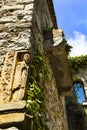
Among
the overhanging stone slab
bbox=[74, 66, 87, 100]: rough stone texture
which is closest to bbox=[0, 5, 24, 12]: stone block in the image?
the overhanging stone slab

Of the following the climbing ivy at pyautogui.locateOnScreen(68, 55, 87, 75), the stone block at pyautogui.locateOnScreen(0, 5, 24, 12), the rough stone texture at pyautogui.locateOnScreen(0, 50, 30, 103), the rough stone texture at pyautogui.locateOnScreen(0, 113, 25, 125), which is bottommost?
the rough stone texture at pyautogui.locateOnScreen(0, 113, 25, 125)

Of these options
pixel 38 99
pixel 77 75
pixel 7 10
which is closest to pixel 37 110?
pixel 38 99

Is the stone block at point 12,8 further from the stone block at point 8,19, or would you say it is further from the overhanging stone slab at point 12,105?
the overhanging stone slab at point 12,105

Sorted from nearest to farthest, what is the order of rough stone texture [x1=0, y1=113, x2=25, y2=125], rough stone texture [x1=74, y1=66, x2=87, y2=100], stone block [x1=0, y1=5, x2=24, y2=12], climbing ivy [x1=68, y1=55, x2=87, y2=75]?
rough stone texture [x1=0, y1=113, x2=25, y2=125] → stone block [x1=0, y1=5, x2=24, y2=12] → rough stone texture [x1=74, y1=66, x2=87, y2=100] → climbing ivy [x1=68, y1=55, x2=87, y2=75]

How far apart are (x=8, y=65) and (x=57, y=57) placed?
6.58 feet

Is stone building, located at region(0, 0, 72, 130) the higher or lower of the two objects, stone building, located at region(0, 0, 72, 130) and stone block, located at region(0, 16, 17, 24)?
the lower

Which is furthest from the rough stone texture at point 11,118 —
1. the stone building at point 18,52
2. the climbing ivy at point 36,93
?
the climbing ivy at point 36,93

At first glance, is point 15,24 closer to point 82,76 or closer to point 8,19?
point 8,19

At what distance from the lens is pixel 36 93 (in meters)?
3.70

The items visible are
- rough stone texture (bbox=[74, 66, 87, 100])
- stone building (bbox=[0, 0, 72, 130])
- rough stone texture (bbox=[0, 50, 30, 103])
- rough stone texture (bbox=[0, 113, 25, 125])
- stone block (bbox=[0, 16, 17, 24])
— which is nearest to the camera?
rough stone texture (bbox=[0, 113, 25, 125])

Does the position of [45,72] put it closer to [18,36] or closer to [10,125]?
[18,36]

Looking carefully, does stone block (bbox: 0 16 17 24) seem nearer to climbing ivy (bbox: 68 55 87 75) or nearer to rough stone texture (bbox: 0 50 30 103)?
rough stone texture (bbox: 0 50 30 103)

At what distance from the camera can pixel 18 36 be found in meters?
4.12

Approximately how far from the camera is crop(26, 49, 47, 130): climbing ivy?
3.37 metres
